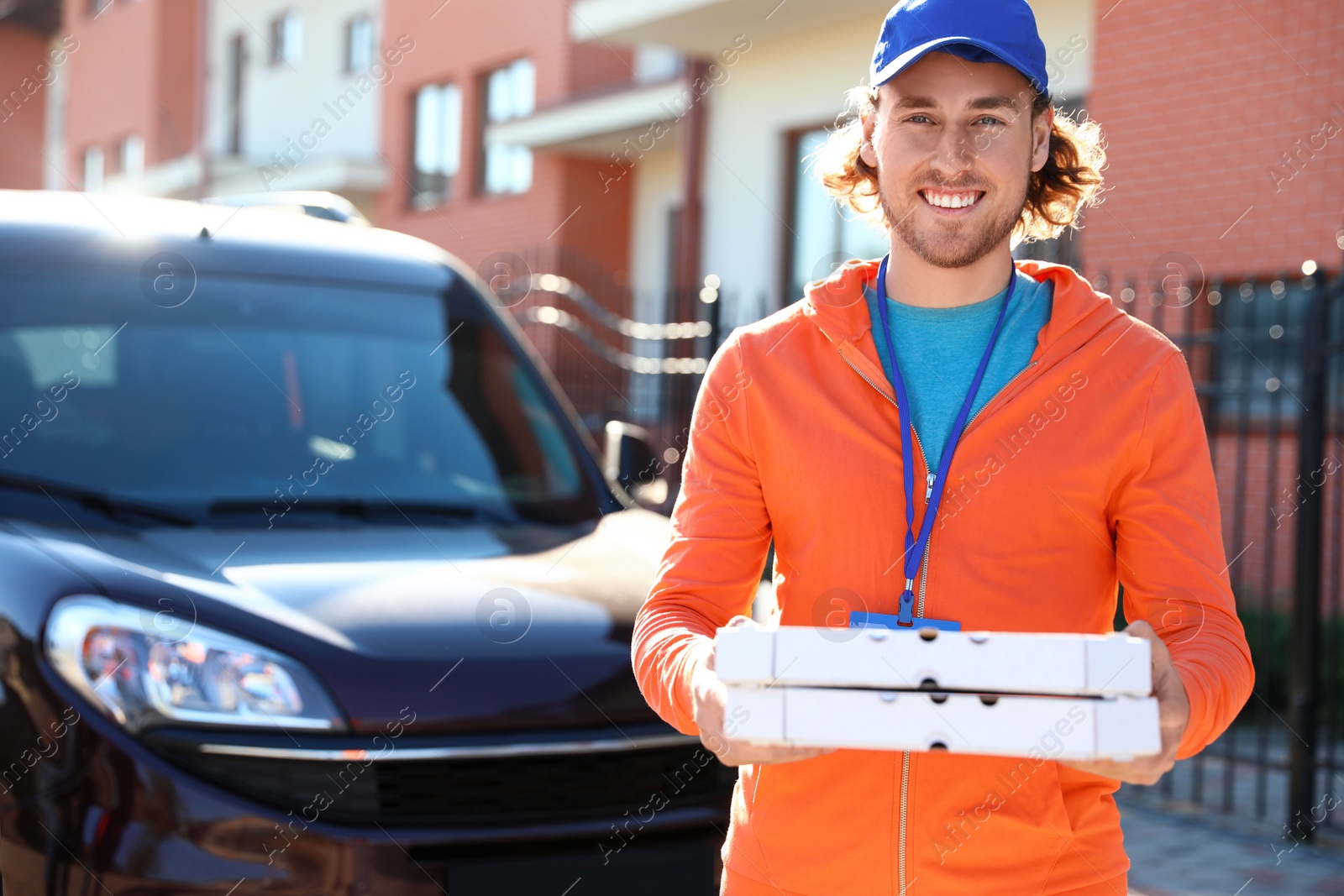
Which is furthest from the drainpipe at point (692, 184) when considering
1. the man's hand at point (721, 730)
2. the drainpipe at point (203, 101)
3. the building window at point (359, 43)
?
the man's hand at point (721, 730)

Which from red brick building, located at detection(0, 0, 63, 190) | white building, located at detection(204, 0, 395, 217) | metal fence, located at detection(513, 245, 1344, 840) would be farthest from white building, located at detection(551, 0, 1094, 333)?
red brick building, located at detection(0, 0, 63, 190)

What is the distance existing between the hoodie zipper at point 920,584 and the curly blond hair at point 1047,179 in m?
0.45

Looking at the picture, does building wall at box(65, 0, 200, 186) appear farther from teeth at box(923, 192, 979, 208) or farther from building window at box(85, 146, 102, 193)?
teeth at box(923, 192, 979, 208)

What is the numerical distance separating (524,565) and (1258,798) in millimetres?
3917

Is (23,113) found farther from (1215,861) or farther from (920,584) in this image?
(920,584)

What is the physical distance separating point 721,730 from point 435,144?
19.8 meters

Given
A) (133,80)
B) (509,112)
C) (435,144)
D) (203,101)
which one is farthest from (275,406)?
(133,80)

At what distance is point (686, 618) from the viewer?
204 centimetres

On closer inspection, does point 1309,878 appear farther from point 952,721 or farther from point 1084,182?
point 952,721

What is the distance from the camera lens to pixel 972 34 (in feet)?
6.69

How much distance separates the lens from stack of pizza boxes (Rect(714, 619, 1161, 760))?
62.1 inches

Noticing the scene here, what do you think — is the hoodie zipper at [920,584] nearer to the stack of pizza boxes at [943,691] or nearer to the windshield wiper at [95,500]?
the stack of pizza boxes at [943,691]

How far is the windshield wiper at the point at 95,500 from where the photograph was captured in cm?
350

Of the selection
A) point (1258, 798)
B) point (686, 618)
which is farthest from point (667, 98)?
point (686, 618)
